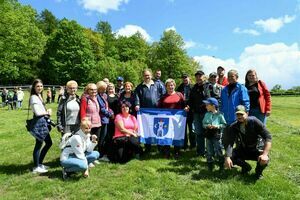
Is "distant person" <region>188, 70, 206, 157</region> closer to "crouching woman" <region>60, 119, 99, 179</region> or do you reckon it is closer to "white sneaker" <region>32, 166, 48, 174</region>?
"crouching woman" <region>60, 119, 99, 179</region>

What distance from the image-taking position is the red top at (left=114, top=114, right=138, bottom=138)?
9953 millimetres

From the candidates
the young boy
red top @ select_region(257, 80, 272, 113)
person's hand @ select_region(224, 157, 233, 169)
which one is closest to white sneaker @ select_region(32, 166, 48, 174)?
the young boy

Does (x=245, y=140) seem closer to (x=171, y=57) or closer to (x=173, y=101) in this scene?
(x=173, y=101)

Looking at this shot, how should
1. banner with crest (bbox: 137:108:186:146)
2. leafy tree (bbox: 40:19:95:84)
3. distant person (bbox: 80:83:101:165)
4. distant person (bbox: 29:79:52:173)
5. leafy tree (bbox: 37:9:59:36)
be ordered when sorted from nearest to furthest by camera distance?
distant person (bbox: 29:79:52:173), distant person (bbox: 80:83:101:165), banner with crest (bbox: 137:108:186:146), leafy tree (bbox: 40:19:95:84), leafy tree (bbox: 37:9:59:36)

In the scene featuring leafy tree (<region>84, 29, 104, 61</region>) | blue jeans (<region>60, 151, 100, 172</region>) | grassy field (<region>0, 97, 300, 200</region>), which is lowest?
grassy field (<region>0, 97, 300, 200</region>)

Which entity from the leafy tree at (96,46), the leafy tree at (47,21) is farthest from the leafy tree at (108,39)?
the leafy tree at (47,21)

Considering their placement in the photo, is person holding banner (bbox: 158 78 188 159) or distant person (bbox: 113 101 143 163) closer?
distant person (bbox: 113 101 143 163)

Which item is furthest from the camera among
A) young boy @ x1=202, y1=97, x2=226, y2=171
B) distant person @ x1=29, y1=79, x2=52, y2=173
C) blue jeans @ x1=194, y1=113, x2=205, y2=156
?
blue jeans @ x1=194, y1=113, x2=205, y2=156

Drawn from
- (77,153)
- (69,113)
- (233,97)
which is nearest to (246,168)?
(233,97)

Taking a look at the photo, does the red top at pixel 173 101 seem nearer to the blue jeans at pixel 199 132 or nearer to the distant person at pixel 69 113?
the blue jeans at pixel 199 132

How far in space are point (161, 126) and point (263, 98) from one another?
113 inches

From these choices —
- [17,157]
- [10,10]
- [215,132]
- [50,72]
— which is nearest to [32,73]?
[50,72]

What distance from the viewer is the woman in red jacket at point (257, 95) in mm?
9539

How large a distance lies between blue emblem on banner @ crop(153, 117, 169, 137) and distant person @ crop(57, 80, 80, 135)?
7.75 feet
